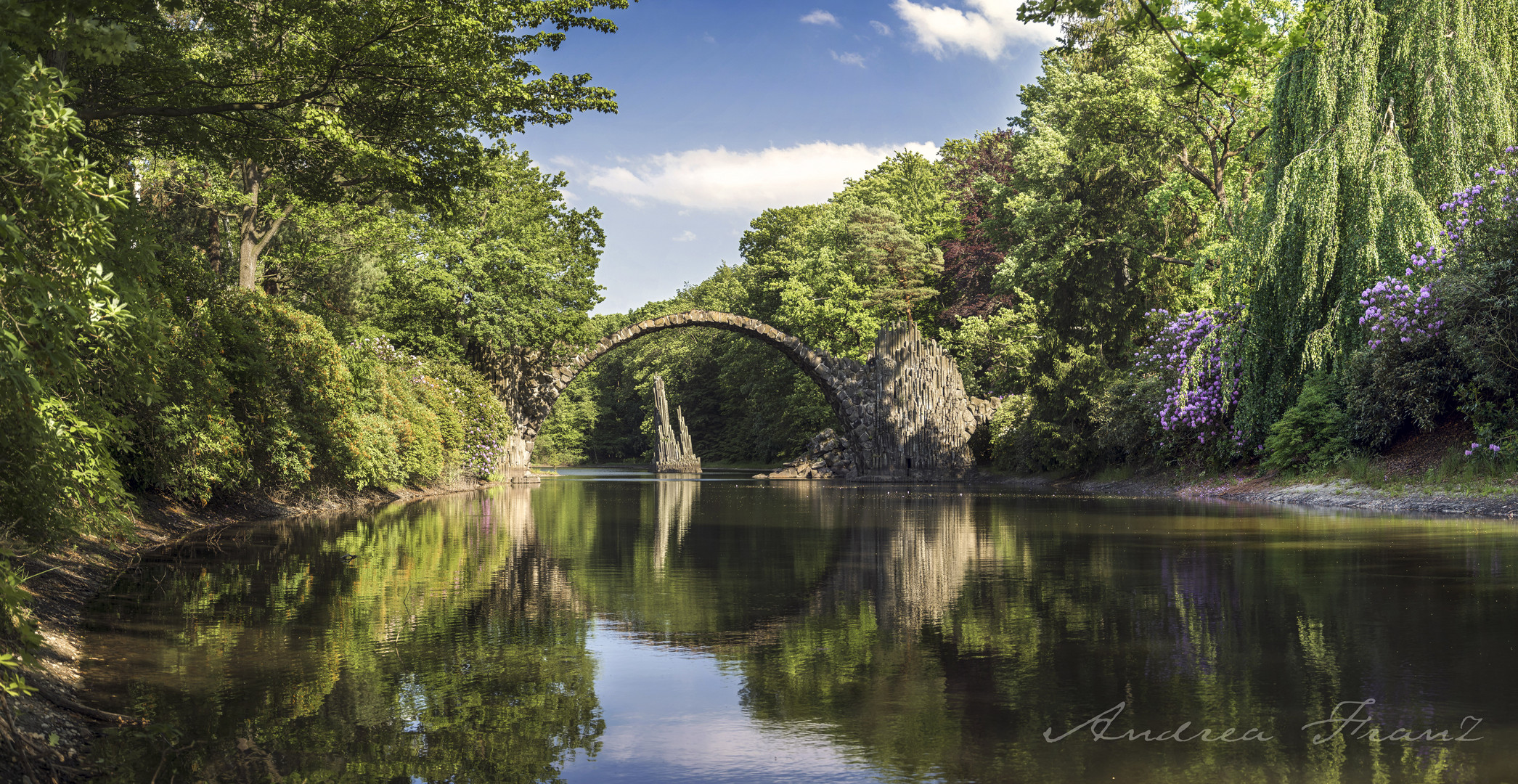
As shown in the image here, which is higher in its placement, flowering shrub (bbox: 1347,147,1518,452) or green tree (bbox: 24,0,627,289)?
green tree (bbox: 24,0,627,289)

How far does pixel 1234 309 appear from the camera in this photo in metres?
25.4

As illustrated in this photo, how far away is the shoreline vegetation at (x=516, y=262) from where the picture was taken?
659cm

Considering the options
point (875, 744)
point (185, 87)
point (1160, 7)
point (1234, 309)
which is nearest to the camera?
point (875, 744)

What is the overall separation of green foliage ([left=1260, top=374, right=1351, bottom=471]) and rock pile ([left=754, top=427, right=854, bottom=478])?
27027 mm

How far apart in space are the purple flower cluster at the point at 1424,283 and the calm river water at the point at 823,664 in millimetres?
7846

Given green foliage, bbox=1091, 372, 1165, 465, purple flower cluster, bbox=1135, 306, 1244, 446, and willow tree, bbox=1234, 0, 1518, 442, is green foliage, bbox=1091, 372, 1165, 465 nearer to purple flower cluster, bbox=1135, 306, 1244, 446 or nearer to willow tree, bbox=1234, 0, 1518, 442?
purple flower cluster, bbox=1135, 306, 1244, 446

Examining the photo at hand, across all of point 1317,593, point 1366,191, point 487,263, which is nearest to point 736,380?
point 487,263

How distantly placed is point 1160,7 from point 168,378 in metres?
11.7

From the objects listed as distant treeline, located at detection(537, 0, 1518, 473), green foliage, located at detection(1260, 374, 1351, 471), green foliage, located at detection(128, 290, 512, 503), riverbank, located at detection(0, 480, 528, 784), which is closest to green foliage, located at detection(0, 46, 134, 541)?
riverbank, located at detection(0, 480, 528, 784)

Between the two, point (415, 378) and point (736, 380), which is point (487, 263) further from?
point (736, 380)

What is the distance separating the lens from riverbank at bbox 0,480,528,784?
420cm

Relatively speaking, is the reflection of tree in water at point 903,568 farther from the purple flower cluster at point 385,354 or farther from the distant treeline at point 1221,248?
the purple flower cluster at point 385,354

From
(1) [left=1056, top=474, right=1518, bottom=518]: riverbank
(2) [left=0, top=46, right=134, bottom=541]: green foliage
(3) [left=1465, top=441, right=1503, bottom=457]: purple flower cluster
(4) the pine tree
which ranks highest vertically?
(4) the pine tree

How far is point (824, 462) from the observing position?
5197cm
